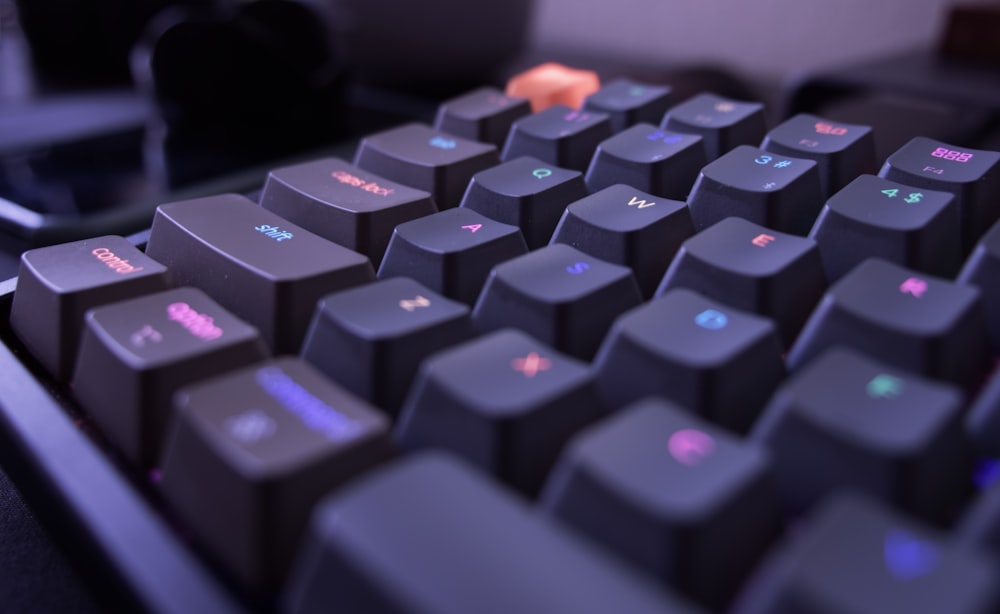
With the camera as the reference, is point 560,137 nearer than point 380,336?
No

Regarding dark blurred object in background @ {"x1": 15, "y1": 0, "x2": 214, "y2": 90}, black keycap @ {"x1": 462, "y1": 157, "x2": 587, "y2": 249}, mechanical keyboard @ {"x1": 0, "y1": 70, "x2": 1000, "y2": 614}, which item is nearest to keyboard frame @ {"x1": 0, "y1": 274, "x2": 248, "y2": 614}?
mechanical keyboard @ {"x1": 0, "y1": 70, "x2": 1000, "y2": 614}

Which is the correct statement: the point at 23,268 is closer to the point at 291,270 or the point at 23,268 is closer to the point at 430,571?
the point at 291,270

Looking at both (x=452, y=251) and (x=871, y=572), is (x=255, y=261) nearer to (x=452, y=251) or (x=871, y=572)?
(x=452, y=251)

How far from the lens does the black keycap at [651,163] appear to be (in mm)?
469

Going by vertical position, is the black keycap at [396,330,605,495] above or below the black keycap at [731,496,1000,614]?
below

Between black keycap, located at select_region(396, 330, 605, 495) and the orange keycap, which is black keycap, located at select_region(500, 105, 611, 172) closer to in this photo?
the orange keycap

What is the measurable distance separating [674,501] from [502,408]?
2.7 inches

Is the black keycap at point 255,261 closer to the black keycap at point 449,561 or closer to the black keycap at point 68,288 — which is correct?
the black keycap at point 68,288

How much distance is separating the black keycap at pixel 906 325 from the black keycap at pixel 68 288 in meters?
0.30

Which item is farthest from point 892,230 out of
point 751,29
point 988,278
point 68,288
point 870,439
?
point 751,29

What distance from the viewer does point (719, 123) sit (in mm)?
519

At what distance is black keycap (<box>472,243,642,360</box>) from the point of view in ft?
1.16

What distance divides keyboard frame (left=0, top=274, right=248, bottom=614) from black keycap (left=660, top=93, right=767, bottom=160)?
1.21ft

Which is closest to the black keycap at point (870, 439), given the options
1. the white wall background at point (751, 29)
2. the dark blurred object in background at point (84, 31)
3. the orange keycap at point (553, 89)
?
the orange keycap at point (553, 89)
